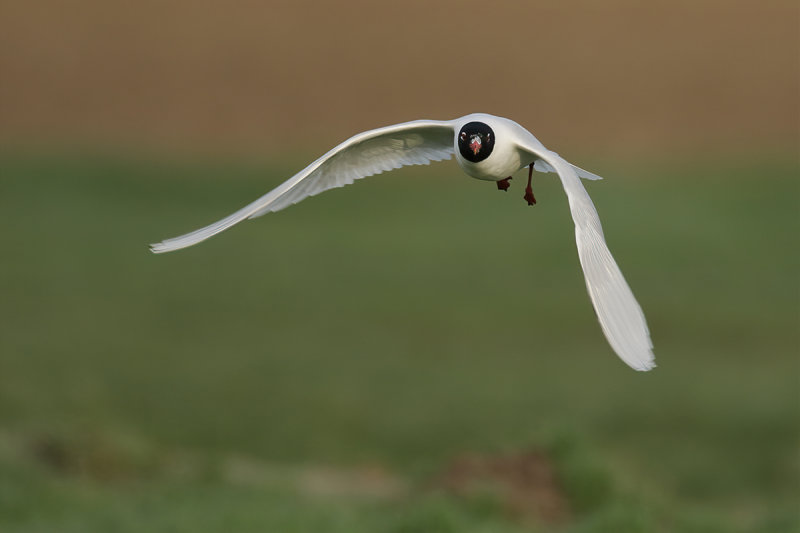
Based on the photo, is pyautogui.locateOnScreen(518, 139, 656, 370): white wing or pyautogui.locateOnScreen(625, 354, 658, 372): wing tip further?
pyautogui.locateOnScreen(518, 139, 656, 370): white wing

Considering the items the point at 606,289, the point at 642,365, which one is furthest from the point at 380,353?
the point at 642,365

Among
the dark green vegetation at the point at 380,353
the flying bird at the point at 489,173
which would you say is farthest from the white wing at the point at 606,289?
the dark green vegetation at the point at 380,353

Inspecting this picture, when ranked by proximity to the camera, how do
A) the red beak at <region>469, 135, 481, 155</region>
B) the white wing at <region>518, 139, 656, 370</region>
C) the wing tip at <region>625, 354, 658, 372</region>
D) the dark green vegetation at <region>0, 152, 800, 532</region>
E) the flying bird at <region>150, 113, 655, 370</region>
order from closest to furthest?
the wing tip at <region>625, 354, 658, 372</region>
the white wing at <region>518, 139, 656, 370</region>
the flying bird at <region>150, 113, 655, 370</region>
the red beak at <region>469, 135, 481, 155</region>
the dark green vegetation at <region>0, 152, 800, 532</region>

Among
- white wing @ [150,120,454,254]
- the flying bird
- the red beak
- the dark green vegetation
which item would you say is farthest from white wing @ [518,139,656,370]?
the dark green vegetation

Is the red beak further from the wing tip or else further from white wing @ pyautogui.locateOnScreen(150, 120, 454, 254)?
the wing tip

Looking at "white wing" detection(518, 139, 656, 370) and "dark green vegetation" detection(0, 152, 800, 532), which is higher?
"white wing" detection(518, 139, 656, 370)

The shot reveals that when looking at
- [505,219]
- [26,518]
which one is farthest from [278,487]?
[505,219]
